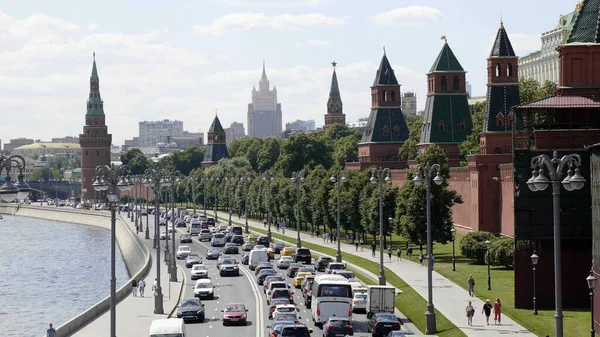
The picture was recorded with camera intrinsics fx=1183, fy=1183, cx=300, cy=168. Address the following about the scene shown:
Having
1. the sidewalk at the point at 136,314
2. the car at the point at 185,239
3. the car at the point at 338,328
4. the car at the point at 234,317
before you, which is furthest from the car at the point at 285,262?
the car at the point at 185,239

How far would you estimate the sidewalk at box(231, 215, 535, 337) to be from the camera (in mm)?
52075

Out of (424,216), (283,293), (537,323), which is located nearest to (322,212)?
(424,216)

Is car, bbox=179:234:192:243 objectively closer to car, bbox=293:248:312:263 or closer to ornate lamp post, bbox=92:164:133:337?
car, bbox=293:248:312:263

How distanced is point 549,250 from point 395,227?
3477cm

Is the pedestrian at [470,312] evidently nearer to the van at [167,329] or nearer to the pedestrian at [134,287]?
the van at [167,329]

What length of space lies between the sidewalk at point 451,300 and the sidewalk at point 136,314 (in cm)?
1420

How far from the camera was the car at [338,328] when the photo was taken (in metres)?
50.2

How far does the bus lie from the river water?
22.2 m

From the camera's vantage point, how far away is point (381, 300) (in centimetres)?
5600

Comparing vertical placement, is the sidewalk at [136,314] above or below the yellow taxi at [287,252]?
below

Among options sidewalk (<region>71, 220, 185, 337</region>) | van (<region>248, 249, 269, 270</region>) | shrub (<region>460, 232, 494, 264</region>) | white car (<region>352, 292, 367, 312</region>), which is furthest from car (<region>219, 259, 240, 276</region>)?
white car (<region>352, 292, 367, 312</region>)

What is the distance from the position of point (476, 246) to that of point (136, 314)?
3040cm

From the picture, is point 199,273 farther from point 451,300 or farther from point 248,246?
point 248,246

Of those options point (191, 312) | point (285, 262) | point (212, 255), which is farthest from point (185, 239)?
point (191, 312)
